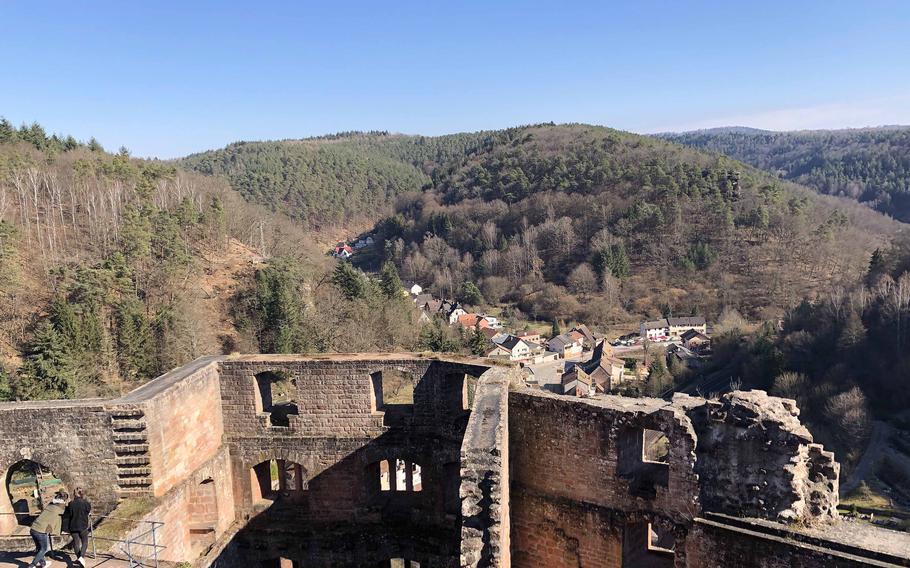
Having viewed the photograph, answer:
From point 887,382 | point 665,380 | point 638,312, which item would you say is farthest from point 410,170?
point 887,382

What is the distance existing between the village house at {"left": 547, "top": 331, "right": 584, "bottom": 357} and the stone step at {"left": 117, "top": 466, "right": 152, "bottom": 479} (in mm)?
64641

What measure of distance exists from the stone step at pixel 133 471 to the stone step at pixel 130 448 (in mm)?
328

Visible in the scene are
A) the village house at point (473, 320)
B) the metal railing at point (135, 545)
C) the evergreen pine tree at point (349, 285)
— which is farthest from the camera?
the village house at point (473, 320)

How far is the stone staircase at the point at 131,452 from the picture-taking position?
38.4ft

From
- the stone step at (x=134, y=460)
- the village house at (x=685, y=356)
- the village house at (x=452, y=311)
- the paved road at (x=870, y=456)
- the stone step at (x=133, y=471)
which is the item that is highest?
the stone step at (x=134, y=460)

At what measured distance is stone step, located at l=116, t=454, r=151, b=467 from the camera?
11.8m

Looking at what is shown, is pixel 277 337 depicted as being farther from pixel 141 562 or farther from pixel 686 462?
pixel 686 462

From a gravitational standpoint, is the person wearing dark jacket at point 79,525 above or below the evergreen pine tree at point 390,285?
above

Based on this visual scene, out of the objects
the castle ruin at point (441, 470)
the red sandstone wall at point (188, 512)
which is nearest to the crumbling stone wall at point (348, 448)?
the castle ruin at point (441, 470)

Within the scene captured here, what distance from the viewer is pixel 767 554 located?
8.91 m

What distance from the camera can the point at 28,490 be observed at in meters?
20.9

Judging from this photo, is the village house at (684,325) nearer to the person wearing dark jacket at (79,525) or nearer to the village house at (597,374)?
the village house at (597,374)

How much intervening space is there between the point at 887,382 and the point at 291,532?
56.9m

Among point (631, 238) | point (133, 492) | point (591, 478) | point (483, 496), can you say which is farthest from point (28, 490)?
point (631, 238)
